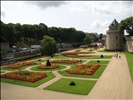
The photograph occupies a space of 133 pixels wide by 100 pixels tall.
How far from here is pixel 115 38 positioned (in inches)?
2507

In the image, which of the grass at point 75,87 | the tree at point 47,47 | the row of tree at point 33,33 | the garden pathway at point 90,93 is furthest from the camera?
the row of tree at point 33,33

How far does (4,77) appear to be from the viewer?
85.6ft

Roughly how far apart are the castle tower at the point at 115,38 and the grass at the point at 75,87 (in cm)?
4546

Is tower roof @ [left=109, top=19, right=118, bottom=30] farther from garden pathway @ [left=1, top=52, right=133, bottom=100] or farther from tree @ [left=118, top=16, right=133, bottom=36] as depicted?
garden pathway @ [left=1, top=52, right=133, bottom=100]

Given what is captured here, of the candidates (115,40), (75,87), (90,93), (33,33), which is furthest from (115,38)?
(90,93)

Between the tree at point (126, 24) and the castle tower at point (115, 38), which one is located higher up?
the tree at point (126, 24)

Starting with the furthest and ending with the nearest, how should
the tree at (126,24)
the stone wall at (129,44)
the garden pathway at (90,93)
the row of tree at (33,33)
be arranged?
the row of tree at (33,33) < the tree at (126,24) < the stone wall at (129,44) < the garden pathway at (90,93)

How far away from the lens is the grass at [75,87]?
1783 cm

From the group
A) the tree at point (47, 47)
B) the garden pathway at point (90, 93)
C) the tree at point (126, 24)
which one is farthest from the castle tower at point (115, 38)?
the garden pathway at point (90, 93)

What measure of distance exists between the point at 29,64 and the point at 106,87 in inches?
911

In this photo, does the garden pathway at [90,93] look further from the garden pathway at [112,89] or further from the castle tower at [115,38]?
the castle tower at [115,38]

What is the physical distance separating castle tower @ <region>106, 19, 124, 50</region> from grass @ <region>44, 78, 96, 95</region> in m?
45.5

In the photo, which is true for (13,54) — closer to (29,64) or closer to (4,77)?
(29,64)

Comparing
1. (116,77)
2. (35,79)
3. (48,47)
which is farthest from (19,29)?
(116,77)
